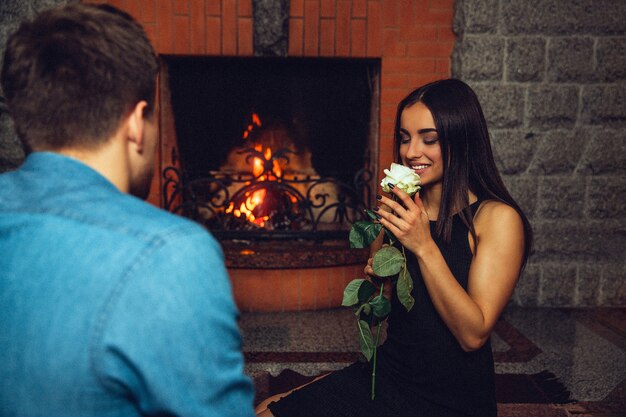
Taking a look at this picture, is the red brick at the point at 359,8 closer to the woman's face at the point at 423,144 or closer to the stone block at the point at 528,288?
the woman's face at the point at 423,144

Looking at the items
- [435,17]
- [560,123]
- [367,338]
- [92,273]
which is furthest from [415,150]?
[560,123]

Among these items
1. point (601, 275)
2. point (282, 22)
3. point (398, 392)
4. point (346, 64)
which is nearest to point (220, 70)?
point (282, 22)

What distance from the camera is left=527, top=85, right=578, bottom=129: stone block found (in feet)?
11.3

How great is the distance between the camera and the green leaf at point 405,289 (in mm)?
1501

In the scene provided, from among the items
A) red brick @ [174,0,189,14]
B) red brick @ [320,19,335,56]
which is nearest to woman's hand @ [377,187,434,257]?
red brick @ [320,19,335,56]

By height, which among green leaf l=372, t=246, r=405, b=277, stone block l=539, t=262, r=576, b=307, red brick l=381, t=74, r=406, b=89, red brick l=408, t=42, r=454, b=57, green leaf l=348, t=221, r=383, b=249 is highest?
red brick l=408, t=42, r=454, b=57

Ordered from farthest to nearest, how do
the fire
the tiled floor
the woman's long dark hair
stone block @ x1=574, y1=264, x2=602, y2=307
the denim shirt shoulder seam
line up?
the fire → stone block @ x1=574, y1=264, x2=602, y2=307 → the tiled floor → the woman's long dark hair → the denim shirt shoulder seam

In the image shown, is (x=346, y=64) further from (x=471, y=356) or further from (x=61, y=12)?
(x=61, y=12)

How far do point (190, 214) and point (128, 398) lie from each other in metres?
3.01

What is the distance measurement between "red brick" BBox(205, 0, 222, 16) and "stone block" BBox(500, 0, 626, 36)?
6.47 ft

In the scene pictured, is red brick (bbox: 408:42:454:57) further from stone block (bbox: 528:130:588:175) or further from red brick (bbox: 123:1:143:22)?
red brick (bbox: 123:1:143:22)

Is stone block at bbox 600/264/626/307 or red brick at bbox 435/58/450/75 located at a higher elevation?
red brick at bbox 435/58/450/75

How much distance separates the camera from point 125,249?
2.18 ft

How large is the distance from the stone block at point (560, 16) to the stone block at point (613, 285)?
171 cm
